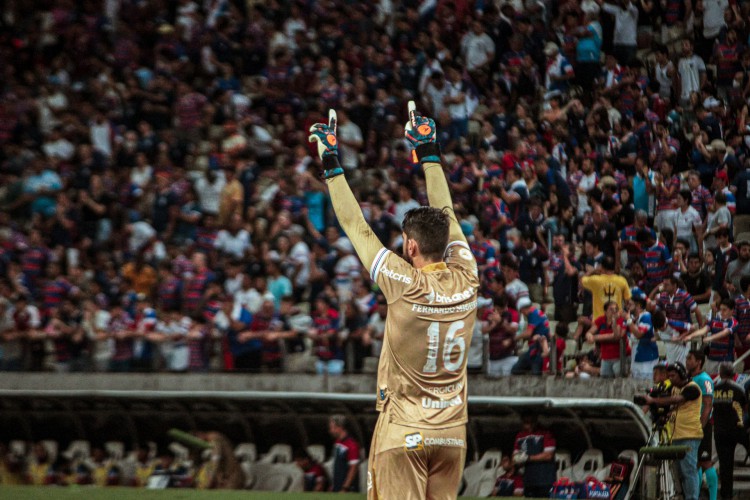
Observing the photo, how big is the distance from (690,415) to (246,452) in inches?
232

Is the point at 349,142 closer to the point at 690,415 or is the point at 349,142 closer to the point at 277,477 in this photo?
the point at 277,477

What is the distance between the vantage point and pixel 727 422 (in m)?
11.4

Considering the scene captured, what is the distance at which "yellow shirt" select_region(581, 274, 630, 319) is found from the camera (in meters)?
12.4

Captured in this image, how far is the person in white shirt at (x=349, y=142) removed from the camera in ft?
54.4

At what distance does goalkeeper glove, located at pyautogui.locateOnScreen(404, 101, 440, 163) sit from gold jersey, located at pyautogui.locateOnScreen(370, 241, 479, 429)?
69cm

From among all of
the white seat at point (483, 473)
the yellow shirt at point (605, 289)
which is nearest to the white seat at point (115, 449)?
the white seat at point (483, 473)

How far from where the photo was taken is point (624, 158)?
14.6 metres

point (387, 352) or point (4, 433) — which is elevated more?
point (387, 352)

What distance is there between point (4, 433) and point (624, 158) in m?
9.25

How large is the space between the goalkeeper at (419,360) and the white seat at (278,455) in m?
9.36

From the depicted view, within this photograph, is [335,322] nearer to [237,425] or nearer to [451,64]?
[237,425]

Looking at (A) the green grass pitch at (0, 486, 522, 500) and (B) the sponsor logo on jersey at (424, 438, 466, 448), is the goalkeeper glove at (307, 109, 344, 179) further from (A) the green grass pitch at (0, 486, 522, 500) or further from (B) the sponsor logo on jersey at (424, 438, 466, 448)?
(A) the green grass pitch at (0, 486, 522, 500)

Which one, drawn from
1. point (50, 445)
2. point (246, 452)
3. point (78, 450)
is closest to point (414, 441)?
point (246, 452)

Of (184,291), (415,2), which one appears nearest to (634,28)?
(415,2)
